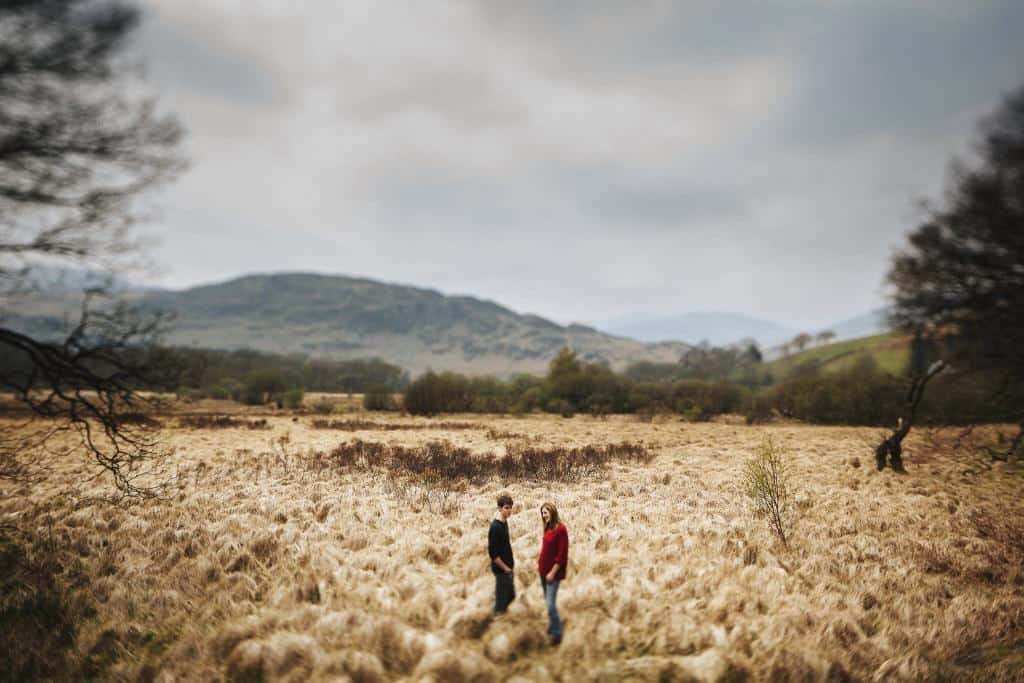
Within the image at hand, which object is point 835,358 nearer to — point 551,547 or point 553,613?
point 551,547

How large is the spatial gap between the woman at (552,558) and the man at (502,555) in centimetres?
55

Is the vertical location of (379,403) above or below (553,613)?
below

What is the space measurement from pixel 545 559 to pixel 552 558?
112mm

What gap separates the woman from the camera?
642 centimetres

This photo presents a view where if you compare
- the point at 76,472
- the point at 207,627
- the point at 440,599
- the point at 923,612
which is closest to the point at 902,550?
the point at 923,612

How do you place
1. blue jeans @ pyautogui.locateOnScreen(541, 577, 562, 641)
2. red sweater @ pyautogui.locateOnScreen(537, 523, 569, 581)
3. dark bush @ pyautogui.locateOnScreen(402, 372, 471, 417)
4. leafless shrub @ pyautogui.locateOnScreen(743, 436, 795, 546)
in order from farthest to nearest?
1. dark bush @ pyautogui.locateOnScreen(402, 372, 471, 417)
2. leafless shrub @ pyautogui.locateOnScreen(743, 436, 795, 546)
3. red sweater @ pyautogui.locateOnScreen(537, 523, 569, 581)
4. blue jeans @ pyautogui.locateOnScreen(541, 577, 562, 641)

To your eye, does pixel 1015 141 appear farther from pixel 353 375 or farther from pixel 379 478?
pixel 353 375

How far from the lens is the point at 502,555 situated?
22.5 feet

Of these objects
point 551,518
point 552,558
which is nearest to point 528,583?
point 552,558

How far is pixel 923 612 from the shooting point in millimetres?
7609

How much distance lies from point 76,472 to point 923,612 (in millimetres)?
24288

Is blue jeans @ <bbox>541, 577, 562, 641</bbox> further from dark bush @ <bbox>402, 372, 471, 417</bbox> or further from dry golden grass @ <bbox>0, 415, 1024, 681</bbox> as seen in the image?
dark bush @ <bbox>402, 372, 471, 417</bbox>

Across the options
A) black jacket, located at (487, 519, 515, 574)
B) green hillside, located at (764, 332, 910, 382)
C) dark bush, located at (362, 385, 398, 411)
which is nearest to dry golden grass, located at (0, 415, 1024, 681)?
black jacket, located at (487, 519, 515, 574)

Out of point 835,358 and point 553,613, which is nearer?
point 553,613
